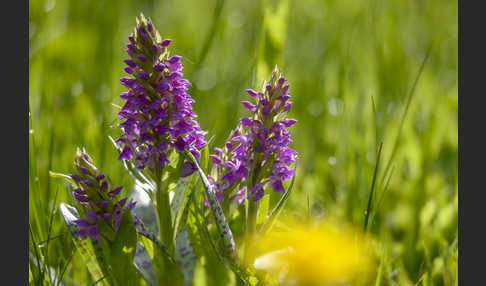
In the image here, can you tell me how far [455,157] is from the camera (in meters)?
3.64

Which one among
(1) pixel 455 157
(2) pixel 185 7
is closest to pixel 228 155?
(1) pixel 455 157

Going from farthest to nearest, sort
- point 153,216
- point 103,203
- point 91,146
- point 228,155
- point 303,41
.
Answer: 1. point 303,41
2. point 91,146
3. point 153,216
4. point 228,155
5. point 103,203

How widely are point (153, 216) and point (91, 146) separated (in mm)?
658

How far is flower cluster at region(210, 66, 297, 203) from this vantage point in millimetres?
1865

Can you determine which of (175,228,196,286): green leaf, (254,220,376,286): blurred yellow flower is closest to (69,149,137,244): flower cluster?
(175,228,196,286): green leaf

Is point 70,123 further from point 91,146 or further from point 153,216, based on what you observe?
point 153,216

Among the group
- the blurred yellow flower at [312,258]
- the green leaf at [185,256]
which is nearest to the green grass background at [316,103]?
the blurred yellow flower at [312,258]

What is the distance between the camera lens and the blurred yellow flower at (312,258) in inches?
81.8

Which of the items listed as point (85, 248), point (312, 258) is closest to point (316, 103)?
point (312, 258)

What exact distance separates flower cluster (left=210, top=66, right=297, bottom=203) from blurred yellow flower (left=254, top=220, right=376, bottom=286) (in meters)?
0.26

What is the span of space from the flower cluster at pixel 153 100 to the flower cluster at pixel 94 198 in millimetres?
118

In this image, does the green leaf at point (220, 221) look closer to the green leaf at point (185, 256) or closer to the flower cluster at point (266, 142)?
the flower cluster at point (266, 142)

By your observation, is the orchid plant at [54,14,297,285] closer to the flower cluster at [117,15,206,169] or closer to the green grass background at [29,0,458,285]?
the flower cluster at [117,15,206,169]

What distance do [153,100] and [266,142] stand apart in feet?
1.43
